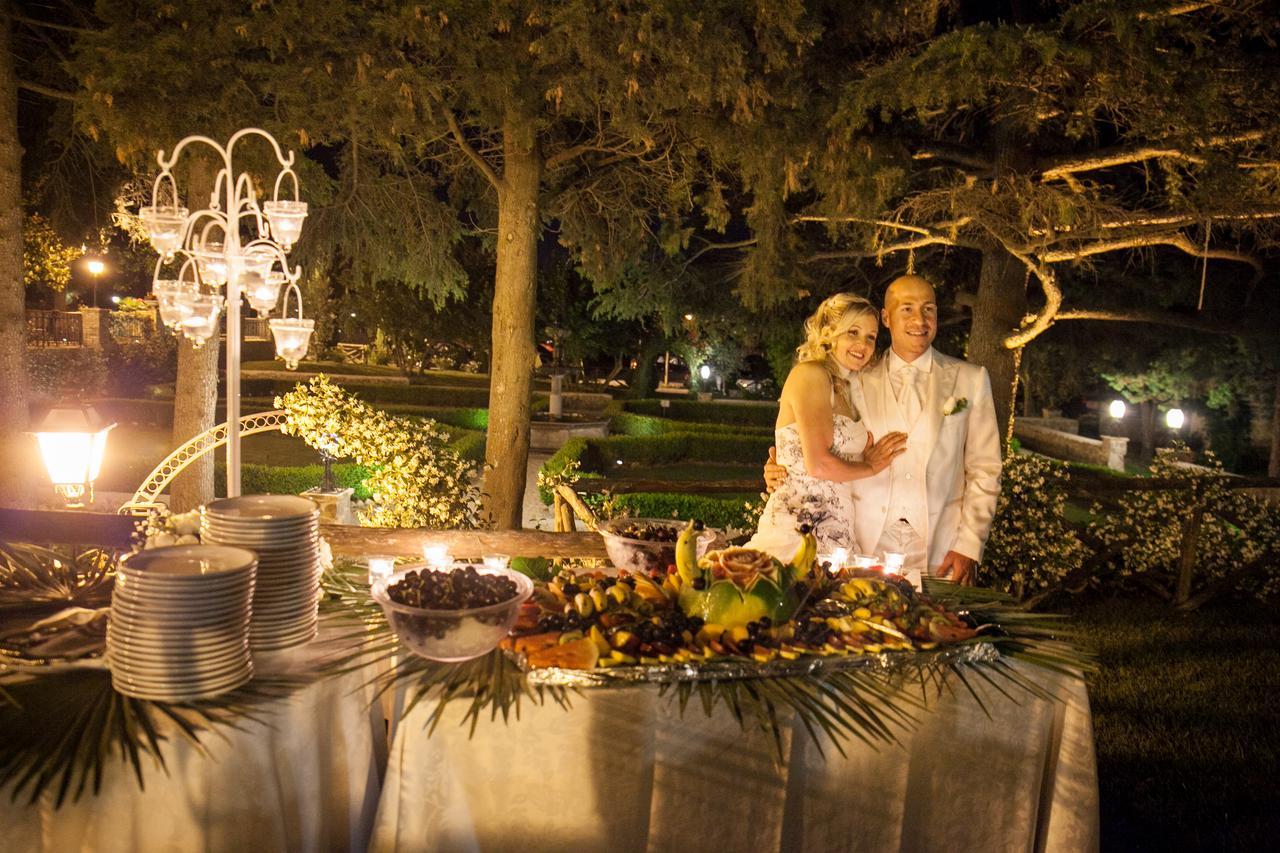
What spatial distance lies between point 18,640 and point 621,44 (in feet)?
17.7

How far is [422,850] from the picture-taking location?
2.12m

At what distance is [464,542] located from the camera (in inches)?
167

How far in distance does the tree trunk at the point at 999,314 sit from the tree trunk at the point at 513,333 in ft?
17.0

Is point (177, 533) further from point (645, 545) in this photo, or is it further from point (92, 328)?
point (92, 328)

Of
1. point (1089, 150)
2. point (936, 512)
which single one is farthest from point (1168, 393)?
→ point (936, 512)

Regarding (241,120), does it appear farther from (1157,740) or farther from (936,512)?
(1157,740)

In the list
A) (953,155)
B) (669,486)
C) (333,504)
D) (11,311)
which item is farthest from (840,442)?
(11,311)

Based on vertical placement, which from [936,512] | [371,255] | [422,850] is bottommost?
[422,850]

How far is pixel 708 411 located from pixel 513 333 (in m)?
18.9

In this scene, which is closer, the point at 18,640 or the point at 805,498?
the point at 18,640

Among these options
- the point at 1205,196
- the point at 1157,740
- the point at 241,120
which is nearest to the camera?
the point at 1157,740

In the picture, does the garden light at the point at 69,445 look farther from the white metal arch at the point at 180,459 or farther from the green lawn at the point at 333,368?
the green lawn at the point at 333,368

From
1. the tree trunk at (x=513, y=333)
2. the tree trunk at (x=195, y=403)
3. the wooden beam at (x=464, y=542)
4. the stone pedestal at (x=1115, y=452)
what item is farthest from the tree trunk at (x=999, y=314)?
the stone pedestal at (x=1115, y=452)

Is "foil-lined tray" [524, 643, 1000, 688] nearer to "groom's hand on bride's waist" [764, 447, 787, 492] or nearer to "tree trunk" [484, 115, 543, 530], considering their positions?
"groom's hand on bride's waist" [764, 447, 787, 492]
